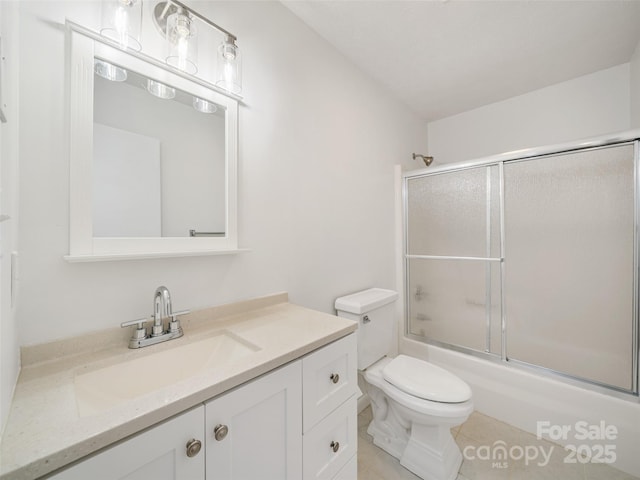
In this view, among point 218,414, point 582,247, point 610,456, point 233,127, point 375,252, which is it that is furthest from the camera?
point 375,252

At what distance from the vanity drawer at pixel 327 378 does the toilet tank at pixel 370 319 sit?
1.57 feet

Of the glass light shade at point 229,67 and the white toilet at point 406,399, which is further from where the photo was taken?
the white toilet at point 406,399

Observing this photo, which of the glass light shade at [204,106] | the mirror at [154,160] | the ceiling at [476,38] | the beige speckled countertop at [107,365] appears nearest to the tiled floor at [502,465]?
the beige speckled countertop at [107,365]

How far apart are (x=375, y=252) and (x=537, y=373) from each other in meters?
1.31

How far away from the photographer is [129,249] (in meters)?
0.91

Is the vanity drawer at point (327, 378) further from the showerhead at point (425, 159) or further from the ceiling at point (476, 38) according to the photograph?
the showerhead at point (425, 159)

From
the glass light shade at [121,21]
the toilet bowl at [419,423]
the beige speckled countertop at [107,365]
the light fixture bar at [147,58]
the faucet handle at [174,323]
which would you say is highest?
the glass light shade at [121,21]

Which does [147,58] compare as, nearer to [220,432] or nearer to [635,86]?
[220,432]

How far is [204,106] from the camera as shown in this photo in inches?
44.5

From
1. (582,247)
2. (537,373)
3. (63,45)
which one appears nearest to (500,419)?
(537,373)

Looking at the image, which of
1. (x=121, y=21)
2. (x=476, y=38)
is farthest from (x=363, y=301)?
(x=476, y=38)

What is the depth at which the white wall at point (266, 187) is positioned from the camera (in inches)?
30.4

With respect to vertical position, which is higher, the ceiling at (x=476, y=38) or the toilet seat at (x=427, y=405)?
the ceiling at (x=476, y=38)

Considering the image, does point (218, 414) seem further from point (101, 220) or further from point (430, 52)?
point (430, 52)
